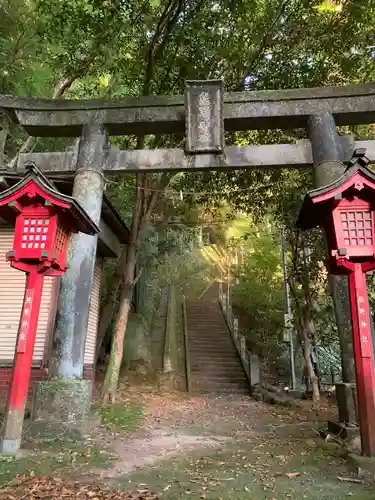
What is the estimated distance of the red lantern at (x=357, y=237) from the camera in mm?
5121

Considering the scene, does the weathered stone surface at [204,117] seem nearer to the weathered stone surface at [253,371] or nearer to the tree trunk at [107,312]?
the tree trunk at [107,312]

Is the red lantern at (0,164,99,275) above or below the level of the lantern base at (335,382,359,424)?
above

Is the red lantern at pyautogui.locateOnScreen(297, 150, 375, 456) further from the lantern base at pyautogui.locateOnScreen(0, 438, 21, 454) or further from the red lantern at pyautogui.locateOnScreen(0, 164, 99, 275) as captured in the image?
the lantern base at pyautogui.locateOnScreen(0, 438, 21, 454)

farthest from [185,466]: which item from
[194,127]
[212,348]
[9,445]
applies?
[212,348]

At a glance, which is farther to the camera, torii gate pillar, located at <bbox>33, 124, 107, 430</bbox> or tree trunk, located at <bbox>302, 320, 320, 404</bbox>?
tree trunk, located at <bbox>302, 320, 320, 404</bbox>

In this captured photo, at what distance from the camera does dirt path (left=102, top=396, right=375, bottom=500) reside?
14.0ft

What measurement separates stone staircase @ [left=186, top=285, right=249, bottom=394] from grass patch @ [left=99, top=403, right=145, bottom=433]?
484cm

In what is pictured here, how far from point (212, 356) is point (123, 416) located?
8.25 meters

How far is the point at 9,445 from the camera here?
5234 mm

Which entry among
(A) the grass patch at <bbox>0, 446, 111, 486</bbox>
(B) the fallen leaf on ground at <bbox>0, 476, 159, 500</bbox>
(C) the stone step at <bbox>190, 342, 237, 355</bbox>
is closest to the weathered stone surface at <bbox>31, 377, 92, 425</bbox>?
(A) the grass patch at <bbox>0, 446, 111, 486</bbox>

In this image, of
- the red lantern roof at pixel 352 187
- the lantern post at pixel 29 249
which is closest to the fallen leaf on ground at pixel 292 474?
the red lantern roof at pixel 352 187

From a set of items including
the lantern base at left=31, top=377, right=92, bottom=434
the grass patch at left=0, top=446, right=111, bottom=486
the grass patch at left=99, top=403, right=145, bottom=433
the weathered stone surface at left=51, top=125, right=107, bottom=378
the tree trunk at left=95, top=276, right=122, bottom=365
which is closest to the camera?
the grass patch at left=0, top=446, right=111, bottom=486

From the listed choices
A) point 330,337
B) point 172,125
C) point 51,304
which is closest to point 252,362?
point 330,337

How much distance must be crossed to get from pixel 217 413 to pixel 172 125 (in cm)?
711
